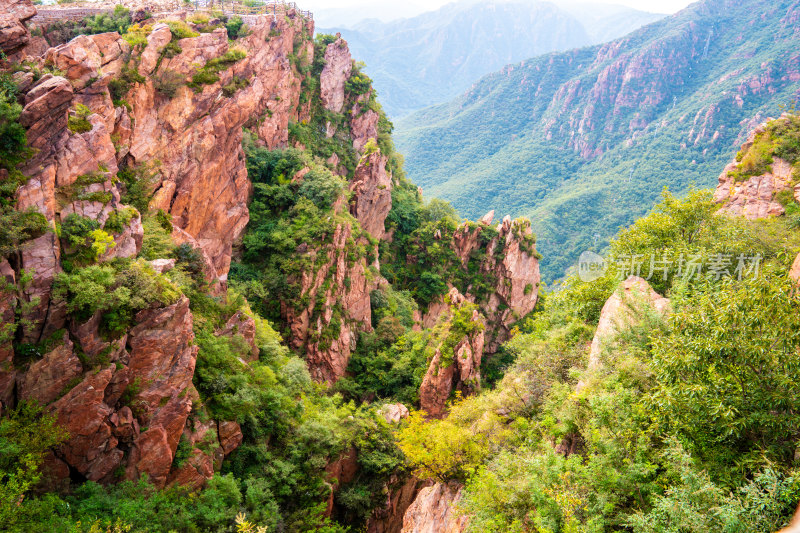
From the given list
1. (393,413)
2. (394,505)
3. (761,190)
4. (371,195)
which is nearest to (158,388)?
(394,505)

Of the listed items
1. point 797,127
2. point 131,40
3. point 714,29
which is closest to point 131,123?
point 131,40

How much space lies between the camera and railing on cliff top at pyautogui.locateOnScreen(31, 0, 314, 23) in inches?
1371

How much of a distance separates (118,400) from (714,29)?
17228cm

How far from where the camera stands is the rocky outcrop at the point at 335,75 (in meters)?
51.7

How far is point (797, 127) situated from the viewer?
111 feet

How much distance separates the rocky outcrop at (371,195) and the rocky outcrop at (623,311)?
32.3 metres

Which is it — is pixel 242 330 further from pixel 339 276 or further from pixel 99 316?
pixel 339 276

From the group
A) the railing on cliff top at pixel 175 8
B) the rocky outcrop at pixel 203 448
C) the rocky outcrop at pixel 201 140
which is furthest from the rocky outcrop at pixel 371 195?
the rocky outcrop at pixel 203 448

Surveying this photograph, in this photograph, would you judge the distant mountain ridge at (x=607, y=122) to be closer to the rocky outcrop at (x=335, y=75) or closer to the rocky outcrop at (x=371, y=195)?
the rocky outcrop at (x=371, y=195)

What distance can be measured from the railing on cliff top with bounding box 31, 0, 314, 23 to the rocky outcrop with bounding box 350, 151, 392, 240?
16.7 metres

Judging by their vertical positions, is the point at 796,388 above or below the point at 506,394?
above

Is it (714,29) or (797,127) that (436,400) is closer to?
(797,127)

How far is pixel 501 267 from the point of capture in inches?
2260

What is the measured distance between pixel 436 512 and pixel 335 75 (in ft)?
154
